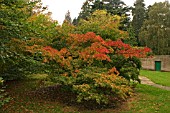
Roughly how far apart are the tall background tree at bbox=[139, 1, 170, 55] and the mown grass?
76.2 ft

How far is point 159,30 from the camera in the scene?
3244 centimetres

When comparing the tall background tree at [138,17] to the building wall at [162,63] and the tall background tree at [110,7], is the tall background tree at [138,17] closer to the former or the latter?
the tall background tree at [110,7]

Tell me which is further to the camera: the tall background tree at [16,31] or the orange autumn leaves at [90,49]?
the orange autumn leaves at [90,49]

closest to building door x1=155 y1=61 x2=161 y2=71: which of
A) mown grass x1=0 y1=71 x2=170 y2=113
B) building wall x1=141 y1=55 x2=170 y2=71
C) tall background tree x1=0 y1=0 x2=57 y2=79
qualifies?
building wall x1=141 y1=55 x2=170 y2=71

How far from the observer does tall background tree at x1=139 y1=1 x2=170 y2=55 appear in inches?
1282

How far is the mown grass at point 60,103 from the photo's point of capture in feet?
26.2

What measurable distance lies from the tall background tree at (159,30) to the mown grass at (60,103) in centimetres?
2324

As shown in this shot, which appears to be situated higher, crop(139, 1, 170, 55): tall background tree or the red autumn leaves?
crop(139, 1, 170, 55): tall background tree

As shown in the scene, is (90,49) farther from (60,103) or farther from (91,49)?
(60,103)

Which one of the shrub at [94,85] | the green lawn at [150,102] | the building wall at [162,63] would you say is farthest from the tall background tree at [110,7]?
the shrub at [94,85]

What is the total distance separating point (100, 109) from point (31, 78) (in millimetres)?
6376

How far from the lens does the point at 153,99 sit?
9.38 meters

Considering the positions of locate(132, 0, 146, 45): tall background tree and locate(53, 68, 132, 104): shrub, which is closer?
locate(53, 68, 132, 104): shrub

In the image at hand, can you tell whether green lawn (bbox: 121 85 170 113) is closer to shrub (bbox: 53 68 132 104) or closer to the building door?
shrub (bbox: 53 68 132 104)
